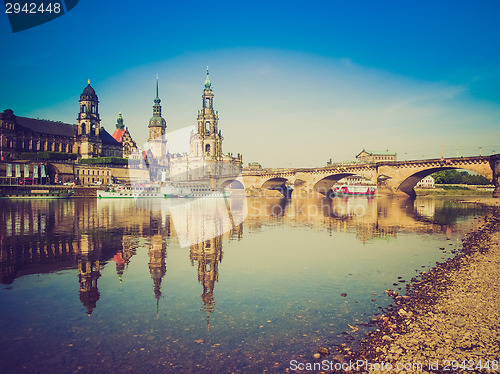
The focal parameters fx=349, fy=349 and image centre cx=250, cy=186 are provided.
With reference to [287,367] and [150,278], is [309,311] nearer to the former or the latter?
[287,367]

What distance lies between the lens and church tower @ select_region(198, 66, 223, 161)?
124688 mm

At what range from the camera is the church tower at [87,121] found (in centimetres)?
11575

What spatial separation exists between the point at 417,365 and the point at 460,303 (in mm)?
4259

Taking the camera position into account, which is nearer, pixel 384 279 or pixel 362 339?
pixel 362 339

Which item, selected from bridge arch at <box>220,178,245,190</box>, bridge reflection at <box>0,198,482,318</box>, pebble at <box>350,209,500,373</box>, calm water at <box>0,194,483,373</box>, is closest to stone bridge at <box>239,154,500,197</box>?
bridge arch at <box>220,178,245,190</box>

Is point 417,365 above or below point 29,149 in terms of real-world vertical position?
below

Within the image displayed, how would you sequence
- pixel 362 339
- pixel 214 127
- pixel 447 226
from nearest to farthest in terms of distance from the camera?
pixel 362 339 → pixel 447 226 → pixel 214 127

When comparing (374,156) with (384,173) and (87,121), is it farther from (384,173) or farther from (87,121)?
(87,121)

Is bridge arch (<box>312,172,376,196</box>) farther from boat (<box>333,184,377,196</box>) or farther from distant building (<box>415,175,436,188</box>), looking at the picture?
distant building (<box>415,175,436,188</box>)

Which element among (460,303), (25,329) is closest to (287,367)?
(460,303)

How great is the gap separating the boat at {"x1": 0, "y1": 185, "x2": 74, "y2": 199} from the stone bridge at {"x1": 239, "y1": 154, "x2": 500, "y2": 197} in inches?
1912

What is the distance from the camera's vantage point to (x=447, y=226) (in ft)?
104

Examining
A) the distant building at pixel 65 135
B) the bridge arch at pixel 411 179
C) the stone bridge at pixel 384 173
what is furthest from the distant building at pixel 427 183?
the distant building at pixel 65 135

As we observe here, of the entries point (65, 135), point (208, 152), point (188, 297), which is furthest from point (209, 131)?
point (188, 297)
